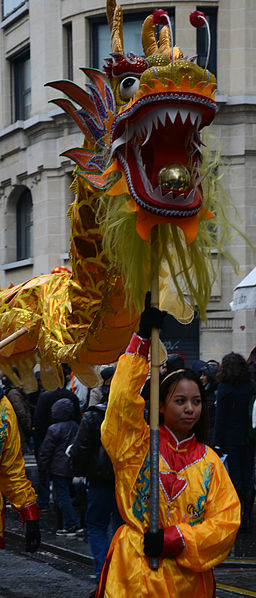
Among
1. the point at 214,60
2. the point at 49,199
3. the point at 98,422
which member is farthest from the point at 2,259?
the point at 98,422

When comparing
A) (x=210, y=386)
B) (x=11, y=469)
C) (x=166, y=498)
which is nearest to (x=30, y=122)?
(x=210, y=386)

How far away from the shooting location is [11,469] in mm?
5434

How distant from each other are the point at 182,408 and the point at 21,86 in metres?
17.4

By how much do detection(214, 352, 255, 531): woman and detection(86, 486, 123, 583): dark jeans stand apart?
231 cm

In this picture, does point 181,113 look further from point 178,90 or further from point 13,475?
point 13,475

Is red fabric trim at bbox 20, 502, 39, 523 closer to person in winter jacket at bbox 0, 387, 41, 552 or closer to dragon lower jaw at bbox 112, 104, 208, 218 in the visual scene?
person in winter jacket at bbox 0, 387, 41, 552

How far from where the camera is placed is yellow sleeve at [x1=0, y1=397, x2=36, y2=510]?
5410 mm

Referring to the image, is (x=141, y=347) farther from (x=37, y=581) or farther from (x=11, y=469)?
(x=37, y=581)

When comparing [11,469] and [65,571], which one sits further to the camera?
[65,571]

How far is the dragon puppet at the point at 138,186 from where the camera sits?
346cm

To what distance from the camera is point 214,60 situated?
17.2 meters

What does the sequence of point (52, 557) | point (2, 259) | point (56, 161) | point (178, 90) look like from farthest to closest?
point (2, 259) → point (56, 161) → point (52, 557) → point (178, 90)

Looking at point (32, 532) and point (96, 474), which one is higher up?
point (96, 474)

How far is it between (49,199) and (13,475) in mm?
13452
